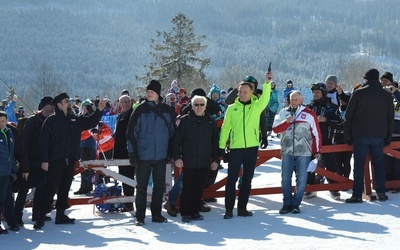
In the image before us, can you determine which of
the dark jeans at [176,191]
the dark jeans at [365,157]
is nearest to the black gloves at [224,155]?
the dark jeans at [176,191]

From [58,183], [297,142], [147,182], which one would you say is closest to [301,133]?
[297,142]

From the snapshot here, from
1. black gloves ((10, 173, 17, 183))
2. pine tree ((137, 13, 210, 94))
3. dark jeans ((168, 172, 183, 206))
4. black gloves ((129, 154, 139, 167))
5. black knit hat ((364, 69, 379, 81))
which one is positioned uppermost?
pine tree ((137, 13, 210, 94))

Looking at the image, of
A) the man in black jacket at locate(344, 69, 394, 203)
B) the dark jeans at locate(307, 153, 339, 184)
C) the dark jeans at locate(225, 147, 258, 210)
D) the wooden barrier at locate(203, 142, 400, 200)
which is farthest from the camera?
the dark jeans at locate(307, 153, 339, 184)

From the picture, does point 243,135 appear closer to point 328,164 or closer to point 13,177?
point 328,164

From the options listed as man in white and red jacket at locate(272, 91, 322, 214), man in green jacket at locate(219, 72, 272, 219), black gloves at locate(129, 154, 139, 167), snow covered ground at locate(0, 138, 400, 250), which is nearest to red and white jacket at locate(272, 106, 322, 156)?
man in white and red jacket at locate(272, 91, 322, 214)

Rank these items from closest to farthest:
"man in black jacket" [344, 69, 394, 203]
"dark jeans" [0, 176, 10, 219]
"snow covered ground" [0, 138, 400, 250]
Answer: "snow covered ground" [0, 138, 400, 250] → "dark jeans" [0, 176, 10, 219] → "man in black jacket" [344, 69, 394, 203]

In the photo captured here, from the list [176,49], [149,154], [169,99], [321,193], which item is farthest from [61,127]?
[176,49]

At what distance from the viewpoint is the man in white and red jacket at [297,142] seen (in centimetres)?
865

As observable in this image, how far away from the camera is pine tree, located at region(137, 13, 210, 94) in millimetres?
50812

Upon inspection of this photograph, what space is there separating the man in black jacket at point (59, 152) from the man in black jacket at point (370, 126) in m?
4.48

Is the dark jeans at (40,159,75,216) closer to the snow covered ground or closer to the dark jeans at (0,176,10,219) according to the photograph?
the snow covered ground

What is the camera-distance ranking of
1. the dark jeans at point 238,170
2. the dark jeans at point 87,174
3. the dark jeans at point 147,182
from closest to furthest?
the dark jeans at point 147,182
the dark jeans at point 238,170
the dark jeans at point 87,174

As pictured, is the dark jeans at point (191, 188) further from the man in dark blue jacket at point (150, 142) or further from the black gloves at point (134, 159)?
the black gloves at point (134, 159)

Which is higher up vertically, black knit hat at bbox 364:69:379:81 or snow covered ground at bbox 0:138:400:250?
black knit hat at bbox 364:69:379:81
